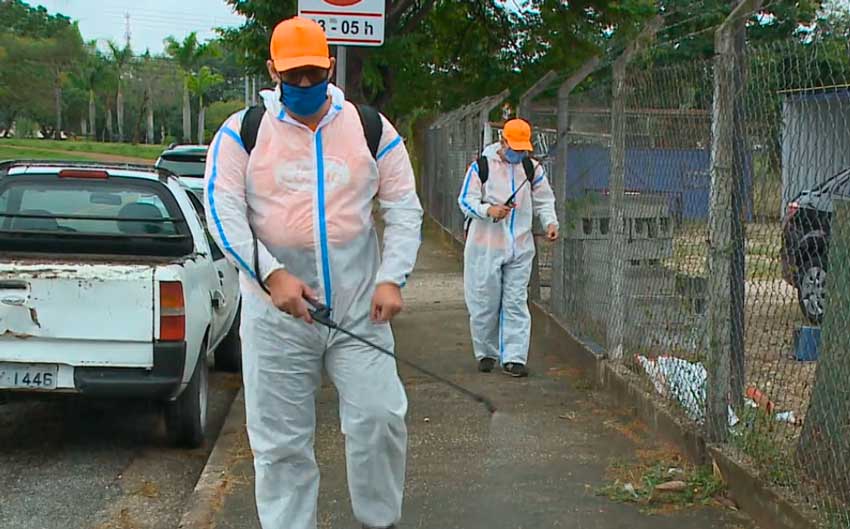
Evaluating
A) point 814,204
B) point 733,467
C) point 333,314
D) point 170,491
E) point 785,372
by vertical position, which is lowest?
point 170,491

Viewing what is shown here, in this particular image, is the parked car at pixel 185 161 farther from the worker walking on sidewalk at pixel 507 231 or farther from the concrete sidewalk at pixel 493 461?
the worker walking on sidewalk at pixel 507 231

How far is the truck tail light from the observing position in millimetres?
6207

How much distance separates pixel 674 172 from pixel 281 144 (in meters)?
2.87

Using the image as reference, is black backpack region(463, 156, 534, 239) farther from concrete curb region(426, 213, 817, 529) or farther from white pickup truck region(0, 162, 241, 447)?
white pickup truck region(0, 162, 241, 447)

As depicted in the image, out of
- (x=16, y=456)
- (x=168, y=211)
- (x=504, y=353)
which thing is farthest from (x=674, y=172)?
(x=16, y=456)

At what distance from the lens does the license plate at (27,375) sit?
20.4 feet

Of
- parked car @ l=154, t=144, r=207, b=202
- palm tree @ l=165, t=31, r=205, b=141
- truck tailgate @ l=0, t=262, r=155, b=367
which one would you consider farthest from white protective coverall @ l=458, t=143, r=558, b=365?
palm tree @ l=165, t=31, r=205, b=141

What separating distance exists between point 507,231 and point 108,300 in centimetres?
304

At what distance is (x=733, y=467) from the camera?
5.04m

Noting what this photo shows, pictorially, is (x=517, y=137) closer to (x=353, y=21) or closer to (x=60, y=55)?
(x=353, y=21)

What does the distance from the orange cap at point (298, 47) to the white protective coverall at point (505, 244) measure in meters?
4.19

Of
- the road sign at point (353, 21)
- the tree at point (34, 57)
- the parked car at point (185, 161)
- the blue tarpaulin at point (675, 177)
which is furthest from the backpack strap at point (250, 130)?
the tree at point (34, 57)

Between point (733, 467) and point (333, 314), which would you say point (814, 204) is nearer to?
point (733, 467)

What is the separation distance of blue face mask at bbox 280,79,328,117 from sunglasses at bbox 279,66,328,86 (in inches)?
0.6
